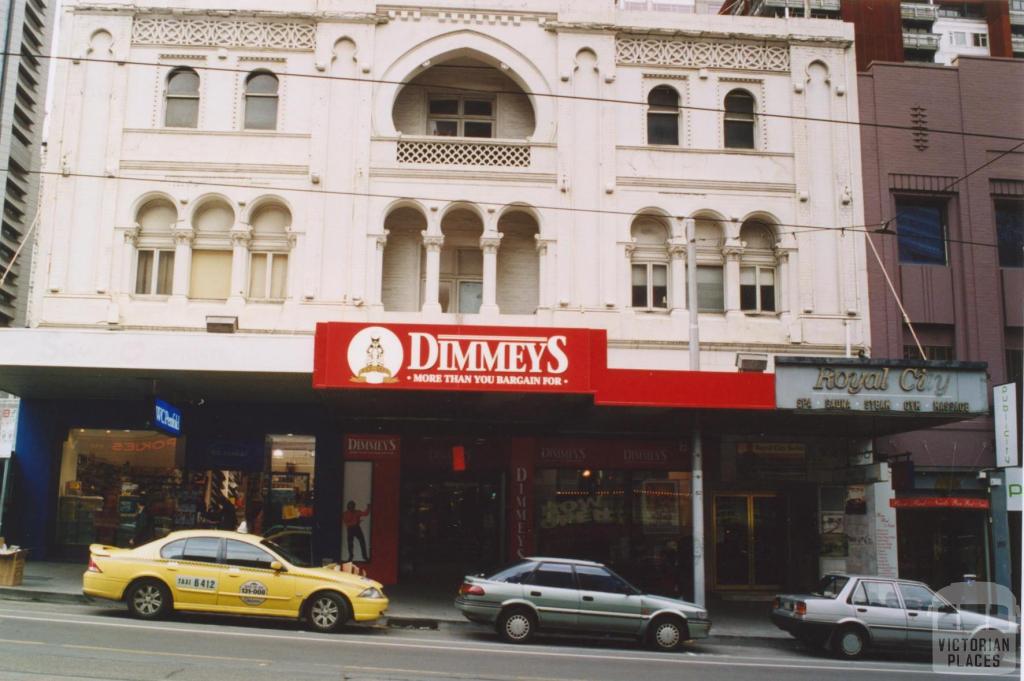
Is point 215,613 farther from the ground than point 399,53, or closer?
closer

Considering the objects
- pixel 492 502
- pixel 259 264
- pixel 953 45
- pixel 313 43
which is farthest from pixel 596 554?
pixel 953 45

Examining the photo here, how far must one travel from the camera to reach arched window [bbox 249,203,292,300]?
832 inches

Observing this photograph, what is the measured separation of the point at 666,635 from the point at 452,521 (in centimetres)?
848

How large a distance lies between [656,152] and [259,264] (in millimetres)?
10000

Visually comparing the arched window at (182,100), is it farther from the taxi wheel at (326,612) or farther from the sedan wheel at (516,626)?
the sedan wheel at (516,626)

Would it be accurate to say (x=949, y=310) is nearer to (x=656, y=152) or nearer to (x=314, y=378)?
(x=656, y=152)

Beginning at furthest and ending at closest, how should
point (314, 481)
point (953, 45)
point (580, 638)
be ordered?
point (953, 45) < point (314, 481) < point (580, 638)

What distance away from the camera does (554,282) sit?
21250 mm

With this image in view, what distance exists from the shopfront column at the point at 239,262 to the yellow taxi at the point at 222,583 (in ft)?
25.8

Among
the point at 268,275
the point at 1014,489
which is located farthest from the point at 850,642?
the point at 268,275

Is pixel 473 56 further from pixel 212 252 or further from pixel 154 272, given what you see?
pixel 154 272

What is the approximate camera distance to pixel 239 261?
823 inches

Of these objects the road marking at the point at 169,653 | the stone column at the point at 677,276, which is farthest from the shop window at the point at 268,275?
the road marking at the point at 169,653

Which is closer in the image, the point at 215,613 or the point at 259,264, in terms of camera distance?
the point at 215,613
